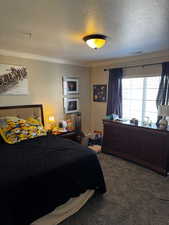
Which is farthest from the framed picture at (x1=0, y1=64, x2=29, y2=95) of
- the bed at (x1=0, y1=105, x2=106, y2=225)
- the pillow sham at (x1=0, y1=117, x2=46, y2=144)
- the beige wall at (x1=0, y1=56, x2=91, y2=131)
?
the bed at (x1=0, y1=105, x2=106, y2=225)

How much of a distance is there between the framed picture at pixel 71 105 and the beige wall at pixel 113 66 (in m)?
0.64

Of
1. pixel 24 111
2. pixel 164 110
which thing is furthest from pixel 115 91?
pixel 24 111

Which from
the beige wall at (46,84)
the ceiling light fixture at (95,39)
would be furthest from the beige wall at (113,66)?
the ceiling light fixture at (95,39)

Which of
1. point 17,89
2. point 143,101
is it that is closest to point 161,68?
point 143,101

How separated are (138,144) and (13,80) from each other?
3013 mm

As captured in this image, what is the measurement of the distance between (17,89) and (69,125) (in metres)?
1.66

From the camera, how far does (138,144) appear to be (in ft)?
11.0

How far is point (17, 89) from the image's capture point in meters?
3.40

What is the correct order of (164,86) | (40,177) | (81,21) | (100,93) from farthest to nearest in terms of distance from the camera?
1. (100,93)
2. (164,86)
3. (81,21)
4. (40,177)

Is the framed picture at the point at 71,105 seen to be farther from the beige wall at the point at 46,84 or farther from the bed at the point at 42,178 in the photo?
the bed at the point at 42,178

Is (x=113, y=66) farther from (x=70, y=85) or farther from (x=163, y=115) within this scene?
(x=163, y=115)

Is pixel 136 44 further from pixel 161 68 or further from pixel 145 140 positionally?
pixel 145 140

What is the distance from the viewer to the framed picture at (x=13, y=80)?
318 centimetres

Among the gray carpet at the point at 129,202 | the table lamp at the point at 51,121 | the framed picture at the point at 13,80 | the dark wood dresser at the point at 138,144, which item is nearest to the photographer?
the gray carpet at the point at 129,202
